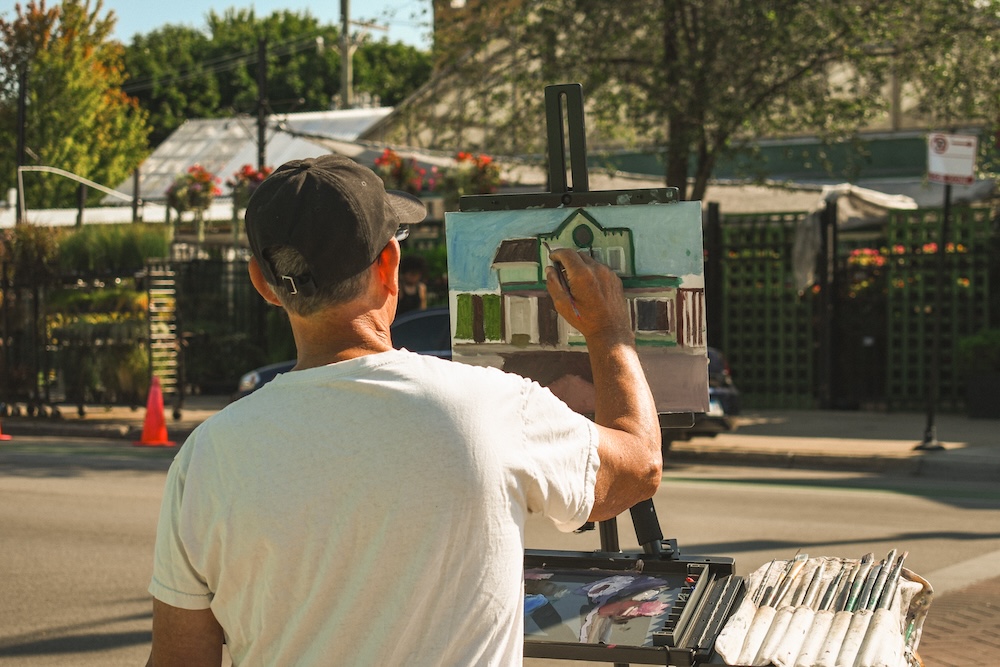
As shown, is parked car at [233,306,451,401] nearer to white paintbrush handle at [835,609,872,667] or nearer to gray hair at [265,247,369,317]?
white paintbrush handle at [835,609,872,667]

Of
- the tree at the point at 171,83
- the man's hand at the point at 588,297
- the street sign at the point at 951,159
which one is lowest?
the man's hand at the point at 588,297

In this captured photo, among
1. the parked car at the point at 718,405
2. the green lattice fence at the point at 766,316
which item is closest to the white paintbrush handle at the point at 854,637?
the parked car at the point at 718,405

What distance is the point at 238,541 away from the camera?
6.47ft

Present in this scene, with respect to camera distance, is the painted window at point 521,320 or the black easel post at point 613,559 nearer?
the black easel post at point 613,559

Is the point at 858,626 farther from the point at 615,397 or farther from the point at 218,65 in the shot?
the point at 218,65

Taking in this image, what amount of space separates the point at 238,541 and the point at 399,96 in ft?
216

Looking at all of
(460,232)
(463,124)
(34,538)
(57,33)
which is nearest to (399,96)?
(57,33)

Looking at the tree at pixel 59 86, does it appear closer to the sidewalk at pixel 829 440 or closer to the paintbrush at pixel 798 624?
the sidewalk at pixel 829 440

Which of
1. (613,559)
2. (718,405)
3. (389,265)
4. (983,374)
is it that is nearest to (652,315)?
(613,559)

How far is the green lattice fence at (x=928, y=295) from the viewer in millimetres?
17281

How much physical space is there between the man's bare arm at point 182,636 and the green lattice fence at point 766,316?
1696 cm

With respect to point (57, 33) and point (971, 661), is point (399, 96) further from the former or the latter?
point (971, 661)

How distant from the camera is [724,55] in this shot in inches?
631

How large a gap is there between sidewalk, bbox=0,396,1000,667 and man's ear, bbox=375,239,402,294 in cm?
534
